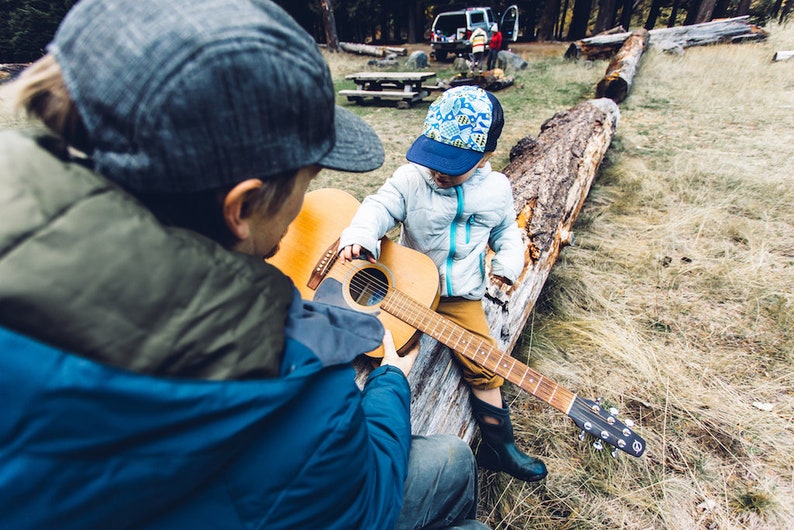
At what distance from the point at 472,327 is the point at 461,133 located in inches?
40.1

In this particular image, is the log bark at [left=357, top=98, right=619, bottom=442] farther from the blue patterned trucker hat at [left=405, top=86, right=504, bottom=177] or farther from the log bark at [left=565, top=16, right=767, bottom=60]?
the log bark at [left=565, top=16, right=767, bottom=60]

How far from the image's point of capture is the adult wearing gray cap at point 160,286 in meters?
0.52

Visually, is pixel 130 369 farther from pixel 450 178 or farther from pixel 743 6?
pixel 743 6

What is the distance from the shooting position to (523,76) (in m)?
10.1

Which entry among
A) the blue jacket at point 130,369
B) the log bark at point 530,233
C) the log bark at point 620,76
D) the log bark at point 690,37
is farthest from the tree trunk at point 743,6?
the blue jacket at point 130,369

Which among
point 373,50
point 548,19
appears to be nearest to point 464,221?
point 373,50

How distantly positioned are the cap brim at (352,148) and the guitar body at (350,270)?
102 centimetres

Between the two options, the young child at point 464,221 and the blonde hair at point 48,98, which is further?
the young child at point 464,221

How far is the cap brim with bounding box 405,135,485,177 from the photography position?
73.2 inches

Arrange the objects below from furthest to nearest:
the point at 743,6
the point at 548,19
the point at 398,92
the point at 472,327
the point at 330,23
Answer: the point at 548,19, the point at 330,23, the point at 743,6, the point at 398,92, the point at 472,327

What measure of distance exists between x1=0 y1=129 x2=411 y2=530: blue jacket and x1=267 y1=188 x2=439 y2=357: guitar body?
1119 millimetres

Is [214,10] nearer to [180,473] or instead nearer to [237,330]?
[237,330]

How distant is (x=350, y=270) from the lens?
6.86ft

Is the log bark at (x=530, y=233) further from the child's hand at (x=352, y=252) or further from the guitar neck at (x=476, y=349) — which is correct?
the child's hand at (x=352, y=252)
